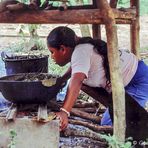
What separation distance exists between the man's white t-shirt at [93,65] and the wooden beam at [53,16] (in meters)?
0.38

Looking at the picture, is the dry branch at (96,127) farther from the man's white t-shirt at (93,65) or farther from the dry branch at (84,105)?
the dry branch at (84,105)

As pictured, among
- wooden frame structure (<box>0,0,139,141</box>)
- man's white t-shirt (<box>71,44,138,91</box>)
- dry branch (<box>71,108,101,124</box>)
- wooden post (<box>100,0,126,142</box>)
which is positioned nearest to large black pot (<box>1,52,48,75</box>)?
dry branch (<box>71,108,101,124</box>)

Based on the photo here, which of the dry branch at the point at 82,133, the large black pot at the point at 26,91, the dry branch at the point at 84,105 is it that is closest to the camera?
the large black pot at the point at 26,91

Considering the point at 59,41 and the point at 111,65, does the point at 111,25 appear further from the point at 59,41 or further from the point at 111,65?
the point at 59,41

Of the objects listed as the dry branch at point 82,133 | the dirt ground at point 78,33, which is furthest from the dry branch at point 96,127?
the dirt ground at point 78,33

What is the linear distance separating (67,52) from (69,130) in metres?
0.83

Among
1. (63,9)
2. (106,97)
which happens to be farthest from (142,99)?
(63,9)

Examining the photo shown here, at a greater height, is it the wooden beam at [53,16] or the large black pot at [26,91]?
the wooden beam at [53,16]

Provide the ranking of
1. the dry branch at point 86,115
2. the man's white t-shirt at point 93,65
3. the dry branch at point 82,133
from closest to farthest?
1. the man's white t-shirt at point 93,65
2. the dry branch at point 82,133
3. the dry branch at point 86,115

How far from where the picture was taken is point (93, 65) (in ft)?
14.8

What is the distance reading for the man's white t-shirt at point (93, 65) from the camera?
13.9ft

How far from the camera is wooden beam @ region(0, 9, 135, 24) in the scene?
13.2 feet

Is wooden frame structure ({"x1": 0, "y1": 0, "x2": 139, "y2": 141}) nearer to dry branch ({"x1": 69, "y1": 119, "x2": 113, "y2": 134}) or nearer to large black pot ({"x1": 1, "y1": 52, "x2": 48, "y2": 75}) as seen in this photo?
dry branch ({"x1": 69, "y1": 119, "x2": 113, "y2": 134})

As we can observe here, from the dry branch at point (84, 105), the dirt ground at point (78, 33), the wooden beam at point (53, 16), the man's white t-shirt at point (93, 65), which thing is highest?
the wooden beam at point (53, 16)
